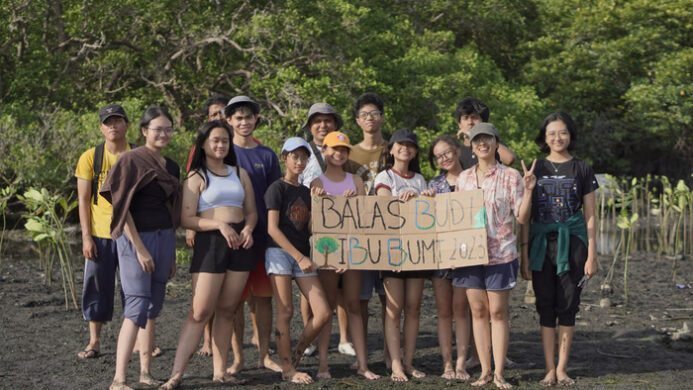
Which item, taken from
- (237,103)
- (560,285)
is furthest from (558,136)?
(237,103)

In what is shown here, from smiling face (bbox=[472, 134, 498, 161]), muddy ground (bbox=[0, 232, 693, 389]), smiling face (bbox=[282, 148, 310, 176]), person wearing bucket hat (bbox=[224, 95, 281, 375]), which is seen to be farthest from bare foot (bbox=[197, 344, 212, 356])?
smiling face (bbox=[472, 134, 498, 161])

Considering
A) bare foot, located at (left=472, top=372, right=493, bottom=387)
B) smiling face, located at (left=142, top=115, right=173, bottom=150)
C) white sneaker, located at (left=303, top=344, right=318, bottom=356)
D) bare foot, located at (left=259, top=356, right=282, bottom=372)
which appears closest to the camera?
smiling face, located at (left=142, top=115, right=173, bottom=150)

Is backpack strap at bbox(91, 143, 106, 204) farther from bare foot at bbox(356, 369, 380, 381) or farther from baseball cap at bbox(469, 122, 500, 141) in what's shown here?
baseball cap at bbox(469, 122, 500, 141)

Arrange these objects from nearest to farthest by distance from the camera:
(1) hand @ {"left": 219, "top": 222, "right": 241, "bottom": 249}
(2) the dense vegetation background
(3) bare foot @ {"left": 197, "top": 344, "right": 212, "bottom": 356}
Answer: (1) hand @ {"left": 219, "top": 222, "right": 241, "bottom": 249}, (3) bare foot @ {"left": 197, "top": 344, "right": 212, "bottom": 356}, (2) the dense vegetation background

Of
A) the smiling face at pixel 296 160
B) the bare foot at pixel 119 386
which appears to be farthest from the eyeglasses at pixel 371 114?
the bare foot at pixel 119 386

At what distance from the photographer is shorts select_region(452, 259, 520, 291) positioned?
7375mm

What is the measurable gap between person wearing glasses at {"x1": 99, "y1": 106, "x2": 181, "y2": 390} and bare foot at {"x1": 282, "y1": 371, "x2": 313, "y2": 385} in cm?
101

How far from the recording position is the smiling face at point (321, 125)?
823cm

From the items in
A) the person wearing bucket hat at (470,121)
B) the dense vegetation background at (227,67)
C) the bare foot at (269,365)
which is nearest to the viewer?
the bare foot at (269,365)

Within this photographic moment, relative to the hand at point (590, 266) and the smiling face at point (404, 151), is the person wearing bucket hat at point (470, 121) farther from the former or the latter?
the hand at point (590, 266)

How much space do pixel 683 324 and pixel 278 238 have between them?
5056mm

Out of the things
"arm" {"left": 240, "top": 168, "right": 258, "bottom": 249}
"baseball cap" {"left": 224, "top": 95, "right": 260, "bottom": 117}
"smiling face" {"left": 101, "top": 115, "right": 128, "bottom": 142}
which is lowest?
"arm" {"left": 240, "top": 168, "right": 258, "bottom": 249}

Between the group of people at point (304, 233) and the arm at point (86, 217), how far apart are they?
0.04 feet

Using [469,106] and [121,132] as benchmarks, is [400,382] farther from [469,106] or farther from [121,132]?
[121,132]
